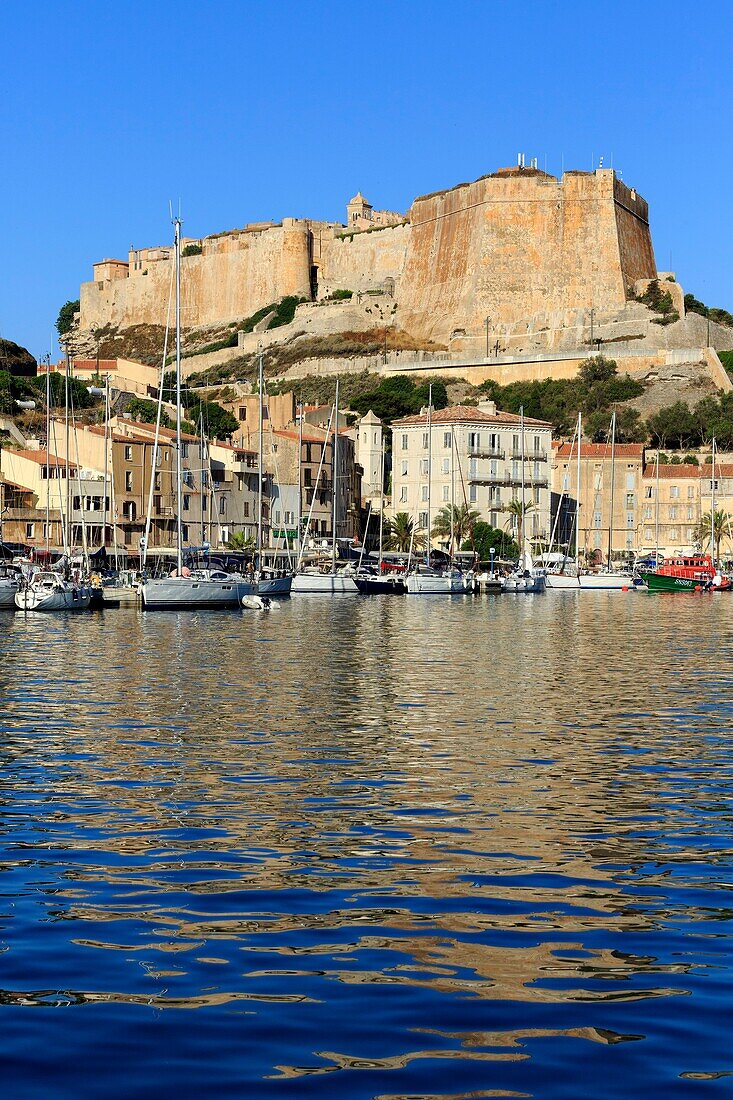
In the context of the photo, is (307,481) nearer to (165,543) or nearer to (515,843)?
(165,543)

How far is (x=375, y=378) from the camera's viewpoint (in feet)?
371

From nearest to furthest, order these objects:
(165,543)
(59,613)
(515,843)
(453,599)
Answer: (515,843) → (59,613) → (453,599) → (165,543)

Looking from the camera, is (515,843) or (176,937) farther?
(515,843)

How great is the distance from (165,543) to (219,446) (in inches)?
379

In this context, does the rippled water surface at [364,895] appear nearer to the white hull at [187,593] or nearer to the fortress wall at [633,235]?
the white hull at [187,593]

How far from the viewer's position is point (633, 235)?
11400 cm

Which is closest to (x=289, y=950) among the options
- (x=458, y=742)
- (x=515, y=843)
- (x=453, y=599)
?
(x=515, y=843)

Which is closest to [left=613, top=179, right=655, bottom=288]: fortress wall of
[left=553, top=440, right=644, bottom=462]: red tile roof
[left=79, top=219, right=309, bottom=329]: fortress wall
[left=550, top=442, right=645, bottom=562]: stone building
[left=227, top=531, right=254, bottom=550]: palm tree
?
[left=553, top=440, right=644, bottom=462]: red tile roof

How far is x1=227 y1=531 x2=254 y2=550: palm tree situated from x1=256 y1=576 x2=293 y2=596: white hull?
13.1 metres

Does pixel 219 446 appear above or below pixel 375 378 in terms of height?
below

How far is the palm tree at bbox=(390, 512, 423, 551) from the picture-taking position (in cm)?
8044

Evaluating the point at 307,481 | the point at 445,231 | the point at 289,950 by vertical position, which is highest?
the point at 445,231

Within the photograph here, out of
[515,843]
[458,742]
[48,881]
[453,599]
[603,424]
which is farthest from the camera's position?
[603,424]

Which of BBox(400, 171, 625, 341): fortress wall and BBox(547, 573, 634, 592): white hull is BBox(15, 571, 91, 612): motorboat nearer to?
BBox(547, 573, 634, 592): white hull
